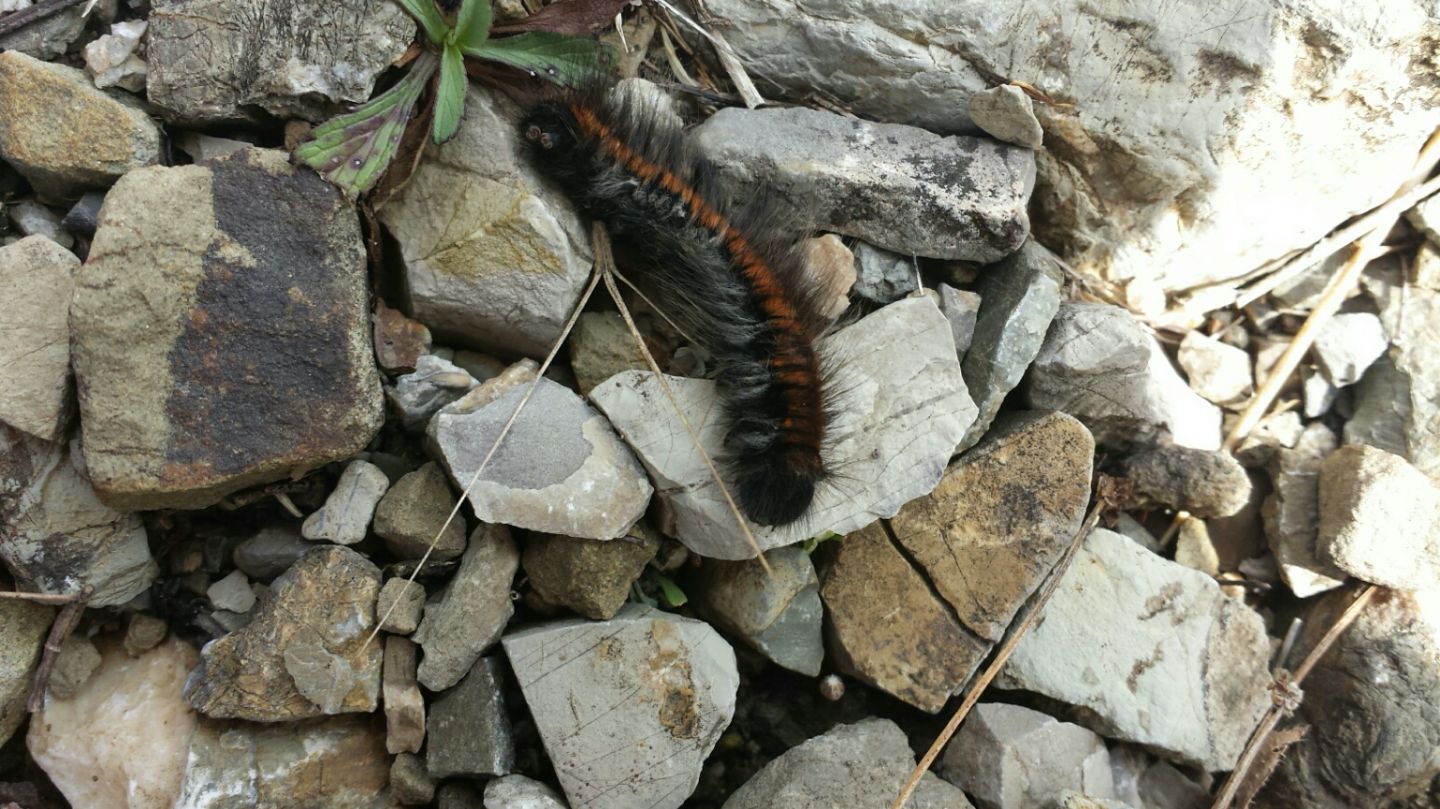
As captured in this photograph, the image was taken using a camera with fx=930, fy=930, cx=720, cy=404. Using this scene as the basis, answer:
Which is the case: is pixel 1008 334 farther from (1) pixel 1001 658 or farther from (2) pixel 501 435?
(2) pixel 501 435

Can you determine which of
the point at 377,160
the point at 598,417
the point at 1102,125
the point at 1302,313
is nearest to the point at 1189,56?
the point at 1102,125

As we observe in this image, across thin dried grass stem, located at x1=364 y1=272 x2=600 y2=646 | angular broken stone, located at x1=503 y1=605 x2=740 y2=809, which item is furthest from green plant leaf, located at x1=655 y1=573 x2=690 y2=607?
thin dried grass stem, located at x1=364 y1=272 x2=600 y2=646

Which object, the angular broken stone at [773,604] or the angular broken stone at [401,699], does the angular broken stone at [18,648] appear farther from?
the angular broken stone at [773,604]

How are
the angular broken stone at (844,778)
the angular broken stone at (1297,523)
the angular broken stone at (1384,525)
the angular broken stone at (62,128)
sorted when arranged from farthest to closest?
1. the angular broken stone at (1297,523)
2. the angular broken stone at (1384,525)
3. the angular broken stone at (844,778)
4. the angular broken stone at (62,128)

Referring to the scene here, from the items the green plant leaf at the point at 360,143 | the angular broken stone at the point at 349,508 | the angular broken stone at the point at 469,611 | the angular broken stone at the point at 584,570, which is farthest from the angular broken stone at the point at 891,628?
the green plant leaf at the point at 360,143

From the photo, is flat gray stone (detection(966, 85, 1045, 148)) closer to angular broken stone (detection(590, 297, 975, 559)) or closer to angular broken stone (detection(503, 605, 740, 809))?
angular broken stone (detection(590, 297, 975, 559))

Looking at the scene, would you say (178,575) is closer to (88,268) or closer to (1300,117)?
(88,268)
